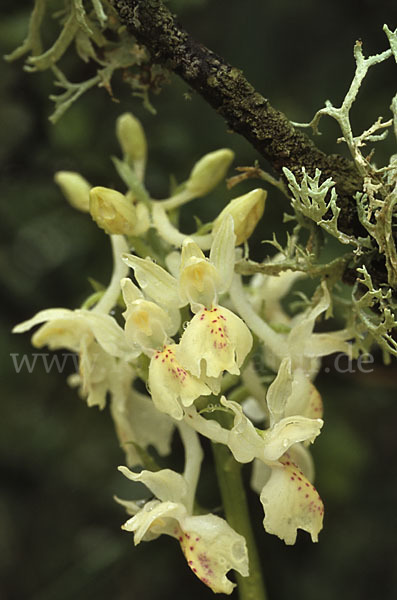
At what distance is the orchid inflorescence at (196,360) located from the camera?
115cm

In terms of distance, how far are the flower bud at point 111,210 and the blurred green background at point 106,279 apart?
2.51ft

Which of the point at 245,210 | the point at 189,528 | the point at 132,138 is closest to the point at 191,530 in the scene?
the point at 189,528

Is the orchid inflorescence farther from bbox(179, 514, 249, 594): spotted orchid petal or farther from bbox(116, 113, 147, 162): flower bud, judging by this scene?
bbox(116, 113, 147, 162): flower bud

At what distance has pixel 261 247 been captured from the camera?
2.16 meters

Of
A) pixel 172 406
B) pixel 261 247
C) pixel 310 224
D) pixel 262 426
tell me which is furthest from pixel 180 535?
pixel 261 247

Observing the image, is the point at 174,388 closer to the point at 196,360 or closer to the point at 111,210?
the point at 196,360

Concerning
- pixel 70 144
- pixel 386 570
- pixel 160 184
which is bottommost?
pixel 386 570

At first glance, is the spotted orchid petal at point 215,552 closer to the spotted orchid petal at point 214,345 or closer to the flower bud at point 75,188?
the spotted orchid petal at point 214,345

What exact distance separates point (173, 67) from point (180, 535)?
0.67 metres

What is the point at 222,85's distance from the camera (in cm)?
110

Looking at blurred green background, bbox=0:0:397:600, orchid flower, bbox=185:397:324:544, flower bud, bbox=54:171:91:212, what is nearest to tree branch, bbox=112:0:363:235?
orchid flower, bbox=185:397:324:544

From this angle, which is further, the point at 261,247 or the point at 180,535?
the point at 261,247

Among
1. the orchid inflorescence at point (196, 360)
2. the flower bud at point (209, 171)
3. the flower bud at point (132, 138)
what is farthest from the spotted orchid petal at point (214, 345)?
the flower bud at point (132, 138)

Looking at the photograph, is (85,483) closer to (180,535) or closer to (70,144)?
(70,144)
